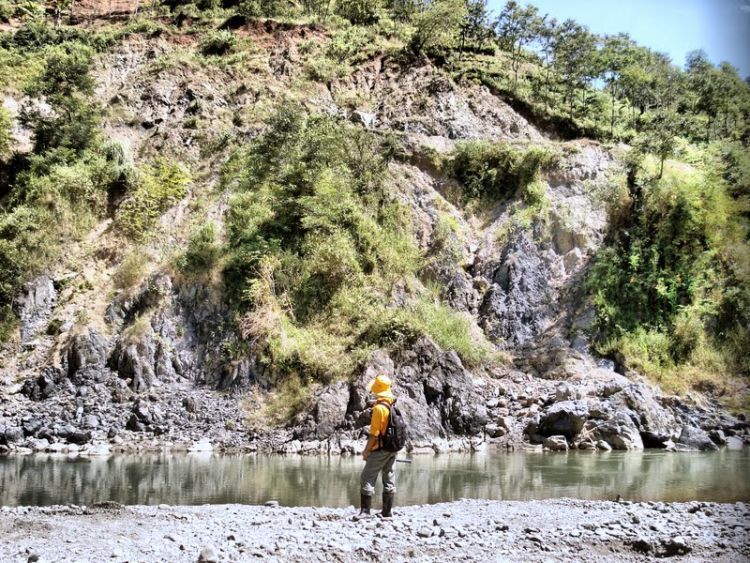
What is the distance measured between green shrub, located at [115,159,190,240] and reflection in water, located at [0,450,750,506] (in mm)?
12603

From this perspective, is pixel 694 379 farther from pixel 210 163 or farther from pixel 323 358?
pixel 210 163

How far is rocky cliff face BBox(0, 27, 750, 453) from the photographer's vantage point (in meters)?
20.1

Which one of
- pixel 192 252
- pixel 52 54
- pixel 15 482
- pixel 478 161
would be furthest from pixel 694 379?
pixel 52 54

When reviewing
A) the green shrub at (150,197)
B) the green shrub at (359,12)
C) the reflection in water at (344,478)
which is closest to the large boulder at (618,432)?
the reflection in water at (344,478)

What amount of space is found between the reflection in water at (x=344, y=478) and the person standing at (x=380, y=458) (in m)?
1.62

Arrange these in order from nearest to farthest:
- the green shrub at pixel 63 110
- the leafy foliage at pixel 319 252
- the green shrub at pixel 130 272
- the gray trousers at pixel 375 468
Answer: the gray trousers at pixel 375 468
the leafy foliage at pixel 319 252
the green shrub at pixel 130 272
the green shrub at pixel 63 110

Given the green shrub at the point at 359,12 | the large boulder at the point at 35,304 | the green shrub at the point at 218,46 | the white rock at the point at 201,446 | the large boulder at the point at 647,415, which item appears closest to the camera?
the white rock at the point at 201,446

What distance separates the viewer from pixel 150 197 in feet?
94.4

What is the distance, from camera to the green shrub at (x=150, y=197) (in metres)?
27.7

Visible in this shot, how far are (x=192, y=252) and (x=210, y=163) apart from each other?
25.4 feet

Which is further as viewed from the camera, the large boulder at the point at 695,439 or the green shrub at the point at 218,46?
the green shrub at the point at 218,46

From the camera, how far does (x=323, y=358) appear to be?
22.2 meters

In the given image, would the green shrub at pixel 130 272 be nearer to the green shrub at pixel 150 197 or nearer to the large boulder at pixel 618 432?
the green shrub at pixel 150 197

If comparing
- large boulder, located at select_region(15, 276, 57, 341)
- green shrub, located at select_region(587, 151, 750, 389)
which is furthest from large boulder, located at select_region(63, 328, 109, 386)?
green shrub, located at select_region(587, 151, 750, 389)
